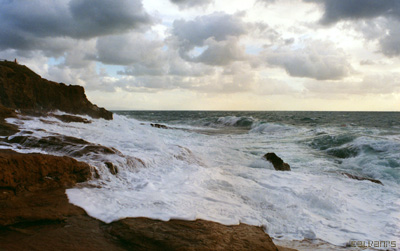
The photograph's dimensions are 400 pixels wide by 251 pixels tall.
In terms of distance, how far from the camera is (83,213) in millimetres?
3578

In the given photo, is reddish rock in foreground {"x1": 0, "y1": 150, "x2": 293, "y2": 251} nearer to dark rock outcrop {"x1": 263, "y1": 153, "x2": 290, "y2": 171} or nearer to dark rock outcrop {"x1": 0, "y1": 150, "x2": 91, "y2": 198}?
dark rock outcrop {"x1": 0, "y1": 150, "x2": 91, "y2": 198}

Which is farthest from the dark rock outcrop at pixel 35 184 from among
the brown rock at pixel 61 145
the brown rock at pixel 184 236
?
the brown rock at pixel 61 145

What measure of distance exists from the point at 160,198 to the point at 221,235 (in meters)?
1.48

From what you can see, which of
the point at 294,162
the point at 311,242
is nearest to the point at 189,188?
the point at 311,242

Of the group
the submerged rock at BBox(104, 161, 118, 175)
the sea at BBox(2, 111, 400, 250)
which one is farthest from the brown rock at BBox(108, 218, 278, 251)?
the submerged rock at BBox(104, 161, 118, 175)

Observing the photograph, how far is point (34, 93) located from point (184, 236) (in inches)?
491

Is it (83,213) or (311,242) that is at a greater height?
(83,213)

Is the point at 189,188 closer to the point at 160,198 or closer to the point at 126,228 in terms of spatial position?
the point at 160,198

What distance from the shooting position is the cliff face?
453 inches

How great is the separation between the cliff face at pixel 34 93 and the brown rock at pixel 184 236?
10.6 m

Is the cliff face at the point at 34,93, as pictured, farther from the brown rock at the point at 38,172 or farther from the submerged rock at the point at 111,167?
the brown rock at the point at 38,172

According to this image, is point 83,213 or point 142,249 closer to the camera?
point 142,249

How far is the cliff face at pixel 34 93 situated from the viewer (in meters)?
11.5

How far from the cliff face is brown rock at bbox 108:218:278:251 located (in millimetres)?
10636
